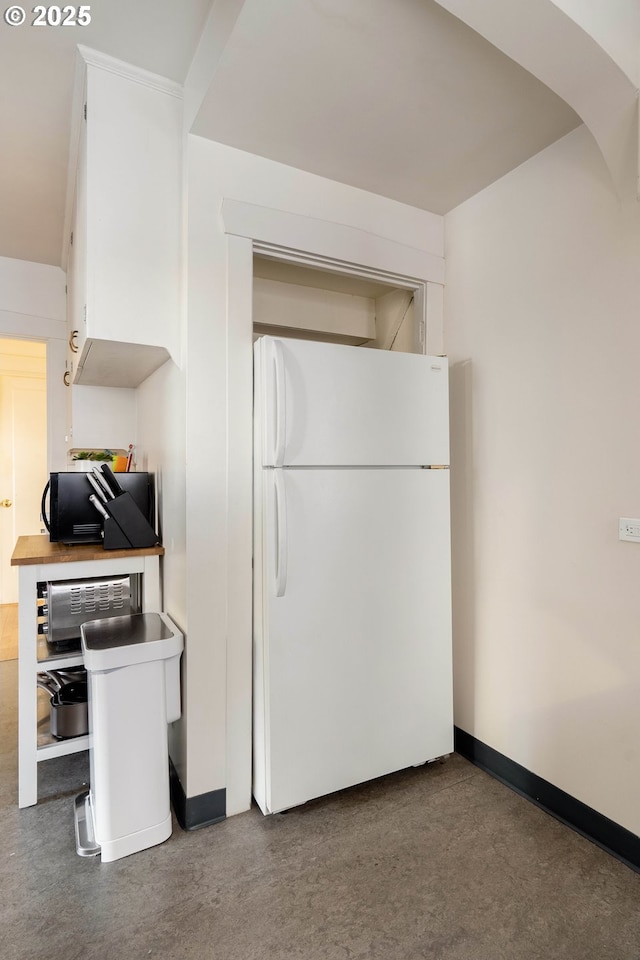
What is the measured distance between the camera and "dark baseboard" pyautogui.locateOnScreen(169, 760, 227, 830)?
181cm

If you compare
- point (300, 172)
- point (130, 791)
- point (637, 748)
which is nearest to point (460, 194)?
point (300, 172)

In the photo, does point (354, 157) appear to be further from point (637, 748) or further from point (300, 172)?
point (637, 748)

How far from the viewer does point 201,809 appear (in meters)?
1.82

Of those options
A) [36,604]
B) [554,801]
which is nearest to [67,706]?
[36,604]

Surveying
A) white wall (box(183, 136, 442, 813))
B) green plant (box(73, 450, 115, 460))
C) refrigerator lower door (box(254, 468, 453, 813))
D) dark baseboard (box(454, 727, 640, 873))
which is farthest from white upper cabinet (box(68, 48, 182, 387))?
dark baseboard (box(454, 727, 640, 873))

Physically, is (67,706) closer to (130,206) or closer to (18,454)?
(130,206)

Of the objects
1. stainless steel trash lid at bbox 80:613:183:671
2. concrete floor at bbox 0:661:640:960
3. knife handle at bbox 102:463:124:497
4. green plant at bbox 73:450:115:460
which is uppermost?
green plant at bbox 73:450:115:460

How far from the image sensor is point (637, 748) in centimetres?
162

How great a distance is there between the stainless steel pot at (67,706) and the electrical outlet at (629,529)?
2.19 m

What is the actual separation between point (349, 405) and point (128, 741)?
138 centimetres

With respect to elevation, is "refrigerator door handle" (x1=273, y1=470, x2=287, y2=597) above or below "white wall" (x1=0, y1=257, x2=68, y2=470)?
below

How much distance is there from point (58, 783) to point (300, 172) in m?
2.68

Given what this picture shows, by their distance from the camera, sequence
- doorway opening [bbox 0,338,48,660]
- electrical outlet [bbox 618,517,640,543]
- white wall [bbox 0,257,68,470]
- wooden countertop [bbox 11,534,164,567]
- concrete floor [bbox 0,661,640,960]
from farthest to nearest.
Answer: doorway opening [bbox 0,338,48,660] < white wall [bbox 0,257,68,470] < wooden countertop [bbox 11,534,164,567] < electrical outlet [bbox 618,517,640,543] < concrete floor [bbox 0,661,640,960]

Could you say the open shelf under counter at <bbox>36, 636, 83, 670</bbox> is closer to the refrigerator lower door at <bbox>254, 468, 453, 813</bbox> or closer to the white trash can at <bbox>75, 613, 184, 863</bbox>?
the white trash can at <bbox>75, 613, 184, 863</bbox>
